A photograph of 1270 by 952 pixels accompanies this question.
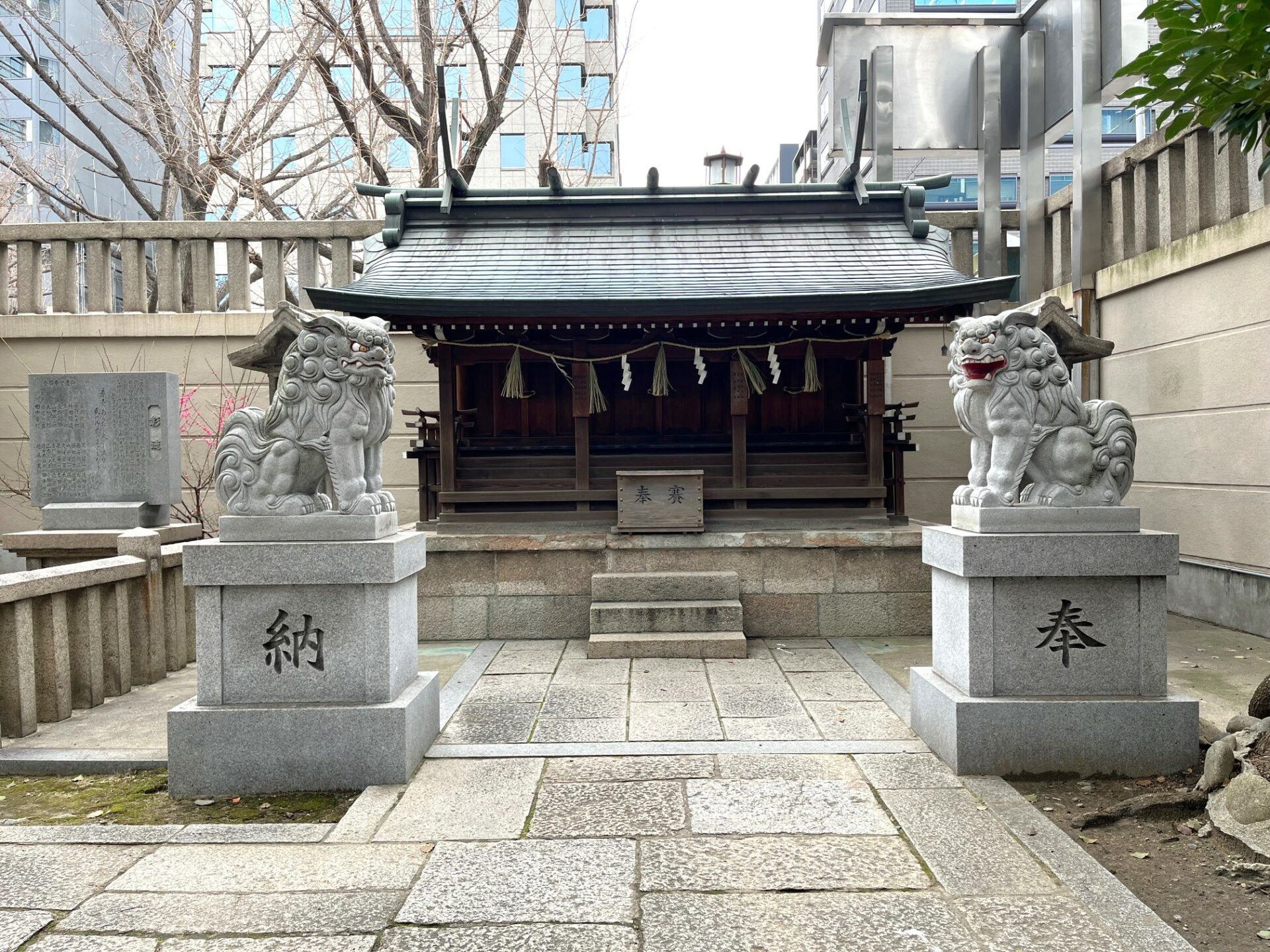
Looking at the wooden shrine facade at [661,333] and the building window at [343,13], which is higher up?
the building window at [343,13]

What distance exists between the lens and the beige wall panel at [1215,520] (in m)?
7.80

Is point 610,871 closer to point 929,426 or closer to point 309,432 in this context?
point 309,432

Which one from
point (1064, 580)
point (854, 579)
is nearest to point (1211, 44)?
point (1064, 580)

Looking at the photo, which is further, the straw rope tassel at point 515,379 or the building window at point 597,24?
the building window at point 597,24

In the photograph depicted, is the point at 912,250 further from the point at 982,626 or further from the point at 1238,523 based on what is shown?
the point at 982,626

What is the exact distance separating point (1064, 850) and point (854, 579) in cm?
508

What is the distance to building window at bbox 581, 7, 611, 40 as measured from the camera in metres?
31.3

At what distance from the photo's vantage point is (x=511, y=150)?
1232 inches

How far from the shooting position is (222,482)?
4676 millimetres

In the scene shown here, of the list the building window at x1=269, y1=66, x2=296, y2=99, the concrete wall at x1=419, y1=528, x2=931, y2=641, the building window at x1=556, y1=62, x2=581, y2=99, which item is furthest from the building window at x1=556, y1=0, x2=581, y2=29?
the concrete wall at x1=419, y1=528, x2=931, y2=641

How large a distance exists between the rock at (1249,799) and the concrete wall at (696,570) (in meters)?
4.69

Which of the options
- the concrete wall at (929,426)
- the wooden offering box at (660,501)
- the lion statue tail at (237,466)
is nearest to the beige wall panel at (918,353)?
the concrete wall at (929,426)

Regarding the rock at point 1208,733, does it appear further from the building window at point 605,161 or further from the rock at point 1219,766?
the building window at point 605,161

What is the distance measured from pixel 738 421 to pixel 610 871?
662cm
